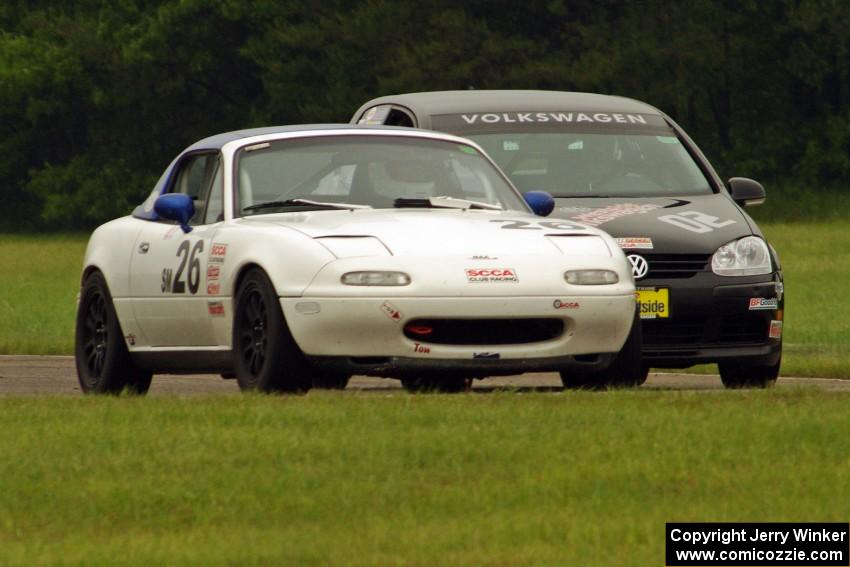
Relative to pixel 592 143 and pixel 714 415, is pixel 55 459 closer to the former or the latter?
pixel 714 415

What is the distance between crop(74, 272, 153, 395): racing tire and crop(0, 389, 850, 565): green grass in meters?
2.28

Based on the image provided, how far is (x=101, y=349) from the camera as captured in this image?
11.8m

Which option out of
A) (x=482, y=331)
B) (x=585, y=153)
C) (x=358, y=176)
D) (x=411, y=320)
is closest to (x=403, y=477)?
(x=411, y=320)

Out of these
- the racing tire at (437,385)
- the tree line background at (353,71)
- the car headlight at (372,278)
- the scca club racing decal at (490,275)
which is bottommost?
the tree line background at (353,71)

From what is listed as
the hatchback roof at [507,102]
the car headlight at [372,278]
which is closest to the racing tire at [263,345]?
the car headlight at [372,278]

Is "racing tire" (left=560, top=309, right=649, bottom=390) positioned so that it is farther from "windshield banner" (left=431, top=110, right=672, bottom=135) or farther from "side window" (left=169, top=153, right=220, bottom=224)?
"windshield banner" (left=431, top=110, right=672, bottom=135)

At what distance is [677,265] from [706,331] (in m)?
0.41

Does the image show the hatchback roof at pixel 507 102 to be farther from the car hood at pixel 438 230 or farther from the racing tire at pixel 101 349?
the car hood at pixel 438 230

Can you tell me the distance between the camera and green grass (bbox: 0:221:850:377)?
54.5 ft

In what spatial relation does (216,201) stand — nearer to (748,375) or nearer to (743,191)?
(748,375)

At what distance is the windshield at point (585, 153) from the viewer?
13.2 m

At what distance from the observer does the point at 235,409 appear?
28.7ft

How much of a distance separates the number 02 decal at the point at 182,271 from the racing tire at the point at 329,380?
2.68 ft

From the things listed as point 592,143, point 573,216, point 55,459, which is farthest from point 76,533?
point 592,143
